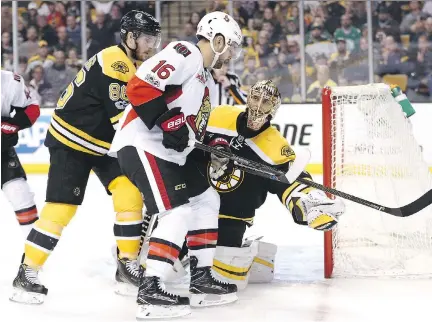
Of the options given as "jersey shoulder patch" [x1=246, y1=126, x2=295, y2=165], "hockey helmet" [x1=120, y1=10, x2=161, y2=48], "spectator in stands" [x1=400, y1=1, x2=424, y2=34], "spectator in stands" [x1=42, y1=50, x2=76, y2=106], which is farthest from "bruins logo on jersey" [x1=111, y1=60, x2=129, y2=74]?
"spectator in stands" [x1=400, y1=1, x2=424, y2=34]

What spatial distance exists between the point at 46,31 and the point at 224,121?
16.3ft

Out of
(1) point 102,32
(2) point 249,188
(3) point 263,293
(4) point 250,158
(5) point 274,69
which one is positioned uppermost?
(1) point 102,32

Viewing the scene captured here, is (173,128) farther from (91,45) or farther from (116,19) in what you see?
(116,19)

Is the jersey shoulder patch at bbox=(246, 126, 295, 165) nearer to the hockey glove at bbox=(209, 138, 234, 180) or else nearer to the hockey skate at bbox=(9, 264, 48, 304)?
the hockey glove at bbox=(209, 138, 234, 180)

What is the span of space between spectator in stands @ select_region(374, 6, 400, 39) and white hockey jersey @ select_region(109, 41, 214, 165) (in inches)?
203

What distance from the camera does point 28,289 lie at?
115 inches

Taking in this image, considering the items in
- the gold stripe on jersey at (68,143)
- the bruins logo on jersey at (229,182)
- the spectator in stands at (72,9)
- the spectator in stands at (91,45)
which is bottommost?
the bruins logo on jersey at (229,182)

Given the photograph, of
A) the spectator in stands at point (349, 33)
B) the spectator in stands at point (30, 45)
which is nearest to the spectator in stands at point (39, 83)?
the spectator in stands at point (30, 45)

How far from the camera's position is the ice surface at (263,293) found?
9.02 feet

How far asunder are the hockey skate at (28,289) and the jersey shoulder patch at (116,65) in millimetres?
737

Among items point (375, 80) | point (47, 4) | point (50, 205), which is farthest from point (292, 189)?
point (47, 4)

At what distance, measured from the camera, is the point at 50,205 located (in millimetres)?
3025

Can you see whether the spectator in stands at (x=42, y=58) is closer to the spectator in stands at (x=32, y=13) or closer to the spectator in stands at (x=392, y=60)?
the spectator in stands at (x=32, y=13)

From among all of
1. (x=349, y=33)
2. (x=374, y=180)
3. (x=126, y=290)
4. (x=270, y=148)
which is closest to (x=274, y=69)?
(x=349, y=33)
